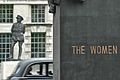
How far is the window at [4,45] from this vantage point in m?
40.5

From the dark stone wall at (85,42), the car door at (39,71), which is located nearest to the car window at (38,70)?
the car door at (39,71)

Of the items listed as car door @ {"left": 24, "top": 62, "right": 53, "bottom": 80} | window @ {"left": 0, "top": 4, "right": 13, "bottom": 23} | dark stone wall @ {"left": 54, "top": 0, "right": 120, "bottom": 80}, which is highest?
window @ {"left": 0, "top": 4, "right": 13, "bottom": 23}

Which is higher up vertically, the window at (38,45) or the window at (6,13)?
the window at (6,13)

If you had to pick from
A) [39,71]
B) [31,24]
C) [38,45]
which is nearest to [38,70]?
[39,71]

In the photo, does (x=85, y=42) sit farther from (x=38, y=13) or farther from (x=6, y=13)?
(x=6, y=13)

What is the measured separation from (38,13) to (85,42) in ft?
112

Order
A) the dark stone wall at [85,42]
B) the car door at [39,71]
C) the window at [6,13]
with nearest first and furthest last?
the dark stone wall at [85,42] → the car door at [39,71] → the window at [6,13]

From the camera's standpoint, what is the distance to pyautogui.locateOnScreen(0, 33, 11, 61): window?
40469mm

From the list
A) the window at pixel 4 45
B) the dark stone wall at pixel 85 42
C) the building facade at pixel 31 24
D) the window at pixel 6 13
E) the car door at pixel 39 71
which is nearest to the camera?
the dark stone wall at pixel 85 42

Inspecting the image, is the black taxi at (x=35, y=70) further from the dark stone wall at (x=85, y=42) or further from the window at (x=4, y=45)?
the window at (x=4, y=45)

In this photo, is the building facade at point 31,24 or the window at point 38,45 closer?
the window at point 38,45

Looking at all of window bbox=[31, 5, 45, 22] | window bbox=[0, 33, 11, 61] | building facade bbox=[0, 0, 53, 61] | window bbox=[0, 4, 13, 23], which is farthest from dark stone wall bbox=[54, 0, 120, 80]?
window bbox=[0, 4, 13, 23]

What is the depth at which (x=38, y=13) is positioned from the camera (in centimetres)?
4262

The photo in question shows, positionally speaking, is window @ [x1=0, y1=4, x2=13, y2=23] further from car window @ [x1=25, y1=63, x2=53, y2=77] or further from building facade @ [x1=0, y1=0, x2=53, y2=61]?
car window @ [x1=25, y1=63, x2=53, y2=77]
